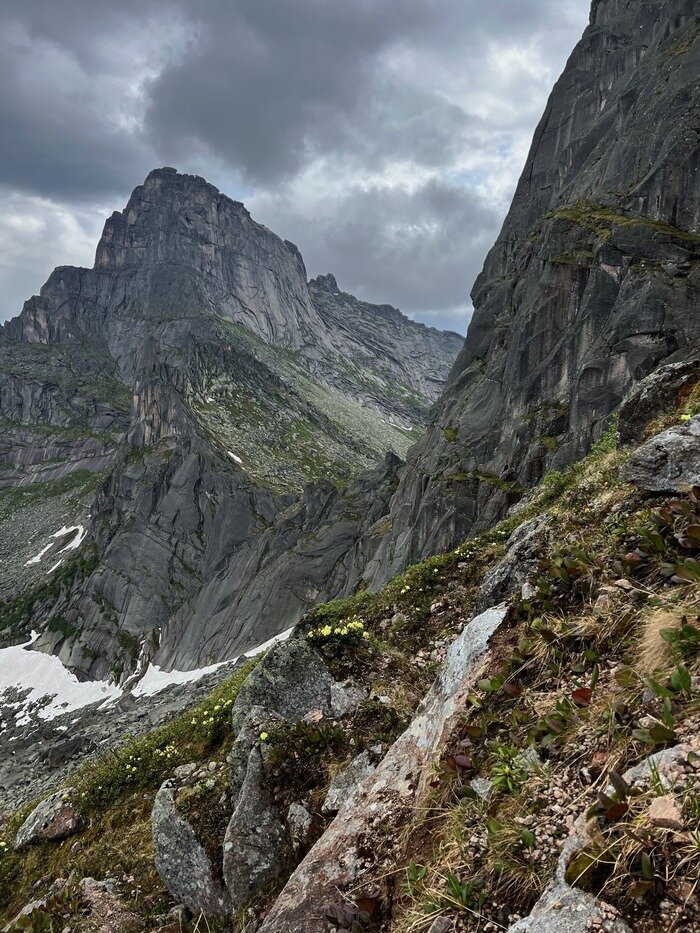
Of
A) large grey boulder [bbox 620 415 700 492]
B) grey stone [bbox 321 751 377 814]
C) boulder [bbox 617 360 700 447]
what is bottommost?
grey stone [bbox 321 751 377 814]

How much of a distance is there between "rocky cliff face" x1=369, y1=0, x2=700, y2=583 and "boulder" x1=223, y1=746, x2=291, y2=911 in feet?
103

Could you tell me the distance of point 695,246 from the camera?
35.5 meters

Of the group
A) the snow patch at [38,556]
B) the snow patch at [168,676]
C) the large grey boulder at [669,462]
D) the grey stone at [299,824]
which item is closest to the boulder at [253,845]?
the grey stone at [299,824]

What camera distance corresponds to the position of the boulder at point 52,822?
33.9 ft

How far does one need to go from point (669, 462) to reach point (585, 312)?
125ft

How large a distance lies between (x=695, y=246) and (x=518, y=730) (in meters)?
43.7

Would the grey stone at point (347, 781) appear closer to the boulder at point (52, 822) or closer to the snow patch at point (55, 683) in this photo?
the boulder at point (52, 822)

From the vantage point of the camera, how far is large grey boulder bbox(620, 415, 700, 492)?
589 centimetres

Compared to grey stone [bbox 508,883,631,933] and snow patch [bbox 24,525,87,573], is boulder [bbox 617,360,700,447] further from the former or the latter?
snow patch [bbox 24,525,87,573]

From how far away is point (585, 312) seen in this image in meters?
39.0

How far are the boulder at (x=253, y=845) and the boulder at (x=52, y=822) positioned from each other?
18.8 ft

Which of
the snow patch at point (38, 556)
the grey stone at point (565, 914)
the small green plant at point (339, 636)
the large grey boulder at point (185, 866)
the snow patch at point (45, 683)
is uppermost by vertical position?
the grey stone at point (565, 914)

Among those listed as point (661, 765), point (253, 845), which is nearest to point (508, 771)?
point (661, 765)

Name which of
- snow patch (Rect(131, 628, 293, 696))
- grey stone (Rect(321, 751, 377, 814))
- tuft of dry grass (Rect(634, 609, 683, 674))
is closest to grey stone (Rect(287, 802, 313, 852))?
grey stone (Rect(321, 751, 377, 814))
